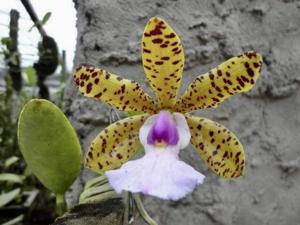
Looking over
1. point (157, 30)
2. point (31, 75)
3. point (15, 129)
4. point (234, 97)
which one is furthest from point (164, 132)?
point (31, 75)

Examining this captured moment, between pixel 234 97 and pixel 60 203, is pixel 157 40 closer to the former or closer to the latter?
pixel 60 203

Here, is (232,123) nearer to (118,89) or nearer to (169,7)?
(169,7)

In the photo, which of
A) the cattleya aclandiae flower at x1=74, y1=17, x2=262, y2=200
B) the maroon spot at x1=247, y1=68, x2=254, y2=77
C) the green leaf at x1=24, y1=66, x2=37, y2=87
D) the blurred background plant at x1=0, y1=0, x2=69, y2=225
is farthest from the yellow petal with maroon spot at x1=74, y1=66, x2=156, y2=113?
the green leaf at x1=24, y1=66, x2=37, y2=87

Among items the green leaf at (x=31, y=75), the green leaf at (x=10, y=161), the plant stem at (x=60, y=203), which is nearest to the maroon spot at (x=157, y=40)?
the plant stem at (x=60, y=203)

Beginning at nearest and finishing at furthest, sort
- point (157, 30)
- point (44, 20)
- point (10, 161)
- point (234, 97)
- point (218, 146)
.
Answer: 1. point (157, 30)
2. point (218, 146)
3. point (234, 97)
4. point (10, 161)
5. point (44, 20)

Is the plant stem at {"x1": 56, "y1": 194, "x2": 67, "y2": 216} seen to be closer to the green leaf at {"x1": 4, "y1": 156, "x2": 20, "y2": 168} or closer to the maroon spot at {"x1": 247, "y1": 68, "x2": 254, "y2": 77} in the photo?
the maroon spot at {"x1": 247, "y1": 68, "x2": 254, "y2": 77}
